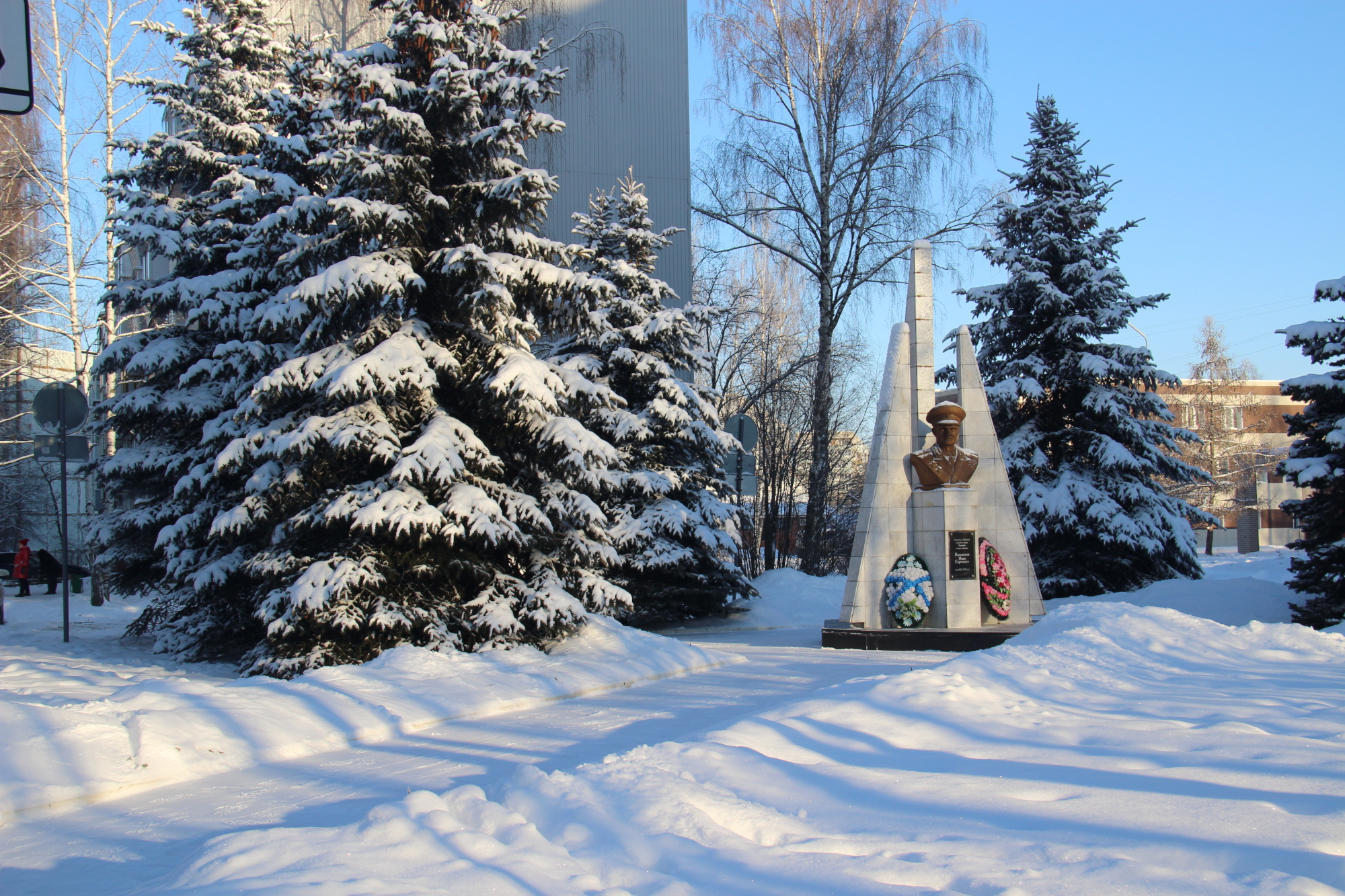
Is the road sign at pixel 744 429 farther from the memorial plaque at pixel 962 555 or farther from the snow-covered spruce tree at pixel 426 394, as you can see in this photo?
the snow-covered spruce tree at pixel 426 394

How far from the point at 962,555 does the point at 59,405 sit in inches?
488

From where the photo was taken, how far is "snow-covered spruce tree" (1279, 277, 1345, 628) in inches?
489

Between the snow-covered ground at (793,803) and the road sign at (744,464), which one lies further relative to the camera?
the road sign at (744,464)

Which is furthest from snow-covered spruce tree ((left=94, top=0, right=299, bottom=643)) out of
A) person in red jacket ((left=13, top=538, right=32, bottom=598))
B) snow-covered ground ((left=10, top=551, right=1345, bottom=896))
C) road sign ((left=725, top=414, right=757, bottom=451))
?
person in red jacket ((left=13, top=538, right=32, bottom=598))

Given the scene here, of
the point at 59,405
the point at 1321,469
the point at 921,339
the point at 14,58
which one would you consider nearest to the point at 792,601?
the point at 921,339

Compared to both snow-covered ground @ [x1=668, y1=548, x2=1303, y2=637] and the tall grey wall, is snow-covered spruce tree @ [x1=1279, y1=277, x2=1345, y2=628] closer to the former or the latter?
snow-covered ground @ [x1=668, y1=548, x2=1303, y2=637]

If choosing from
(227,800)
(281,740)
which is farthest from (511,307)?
(227,800)

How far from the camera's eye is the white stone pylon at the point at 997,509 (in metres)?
13.4

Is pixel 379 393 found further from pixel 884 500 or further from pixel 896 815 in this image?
pixel 884 500

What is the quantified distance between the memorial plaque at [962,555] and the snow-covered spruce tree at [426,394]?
16.7 ft

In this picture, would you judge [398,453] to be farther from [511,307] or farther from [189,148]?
[189,148]

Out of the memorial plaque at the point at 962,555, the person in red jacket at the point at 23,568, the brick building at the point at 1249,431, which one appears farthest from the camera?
the brick building at the point at 1249,431

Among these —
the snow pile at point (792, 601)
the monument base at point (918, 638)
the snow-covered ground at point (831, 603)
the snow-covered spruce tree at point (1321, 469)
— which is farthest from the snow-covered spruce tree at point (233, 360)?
the snow-covered spruce tree at point (1321, 469)

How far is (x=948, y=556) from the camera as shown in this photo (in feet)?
42.7
